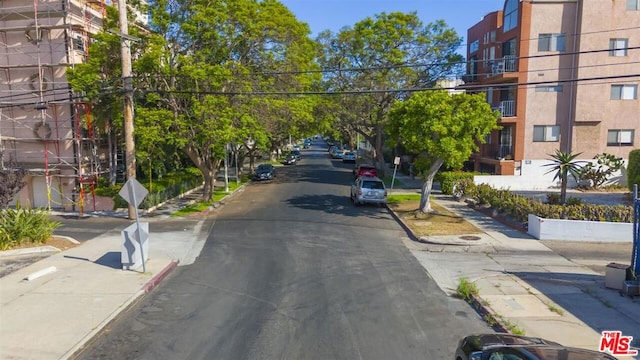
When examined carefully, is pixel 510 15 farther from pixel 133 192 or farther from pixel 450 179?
pixel 133 192

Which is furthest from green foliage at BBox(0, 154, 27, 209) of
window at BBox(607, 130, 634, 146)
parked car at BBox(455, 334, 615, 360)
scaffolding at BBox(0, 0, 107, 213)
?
window at BBox(607, 130, 634, 146)

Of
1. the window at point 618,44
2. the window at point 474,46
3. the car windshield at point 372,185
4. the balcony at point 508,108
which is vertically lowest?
the car windshield at point 372,185

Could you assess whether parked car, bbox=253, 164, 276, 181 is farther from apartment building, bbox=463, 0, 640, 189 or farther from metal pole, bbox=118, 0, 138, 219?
metal pole, bbox=118, 0, 138, 219

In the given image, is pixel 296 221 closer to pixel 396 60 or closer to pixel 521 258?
pixel 521 258

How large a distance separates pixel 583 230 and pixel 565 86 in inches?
714

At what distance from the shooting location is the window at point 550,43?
106 feet

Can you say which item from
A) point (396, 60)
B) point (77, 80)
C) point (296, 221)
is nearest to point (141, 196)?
point (296, 221)

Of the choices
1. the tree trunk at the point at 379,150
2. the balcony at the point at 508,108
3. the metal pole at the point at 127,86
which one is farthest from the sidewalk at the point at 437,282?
the tree trunk at the point at 379,150

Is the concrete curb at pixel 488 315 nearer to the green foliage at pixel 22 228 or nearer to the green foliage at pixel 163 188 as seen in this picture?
the green foliage at pixel 22 228

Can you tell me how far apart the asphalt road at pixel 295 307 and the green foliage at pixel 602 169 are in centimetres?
1938

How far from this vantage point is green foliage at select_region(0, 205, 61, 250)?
16.1 meters

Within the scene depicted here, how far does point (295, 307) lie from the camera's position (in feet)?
35.3

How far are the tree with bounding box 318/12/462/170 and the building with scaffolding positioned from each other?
17511 mm

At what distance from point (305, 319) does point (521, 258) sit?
9087 millimetres
